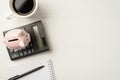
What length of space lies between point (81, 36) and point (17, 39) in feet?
0.62

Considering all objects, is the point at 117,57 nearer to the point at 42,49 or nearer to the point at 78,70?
the point at 78,70

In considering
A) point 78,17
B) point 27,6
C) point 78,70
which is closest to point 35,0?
point 27,6

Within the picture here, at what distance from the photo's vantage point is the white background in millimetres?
559

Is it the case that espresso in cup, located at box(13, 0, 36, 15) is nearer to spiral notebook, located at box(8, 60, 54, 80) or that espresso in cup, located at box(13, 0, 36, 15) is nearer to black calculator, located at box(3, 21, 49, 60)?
black calculator, located at box(3, 21, 49, 60)

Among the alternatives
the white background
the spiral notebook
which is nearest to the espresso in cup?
the white background

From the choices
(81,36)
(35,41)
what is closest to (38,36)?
(35,41)

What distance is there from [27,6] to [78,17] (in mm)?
155

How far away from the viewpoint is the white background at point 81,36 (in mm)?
559

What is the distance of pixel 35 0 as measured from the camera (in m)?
0.54

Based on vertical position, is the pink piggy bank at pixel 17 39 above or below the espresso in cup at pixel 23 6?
below

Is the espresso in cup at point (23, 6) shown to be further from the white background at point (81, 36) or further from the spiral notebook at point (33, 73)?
the spiral notebook at point (33, 73)

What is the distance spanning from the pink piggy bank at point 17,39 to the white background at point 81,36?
55mm

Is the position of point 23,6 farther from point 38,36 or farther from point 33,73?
point 33,73

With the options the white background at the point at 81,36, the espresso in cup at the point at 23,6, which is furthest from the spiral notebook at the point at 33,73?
the espresso in cup at the point at 23,6
